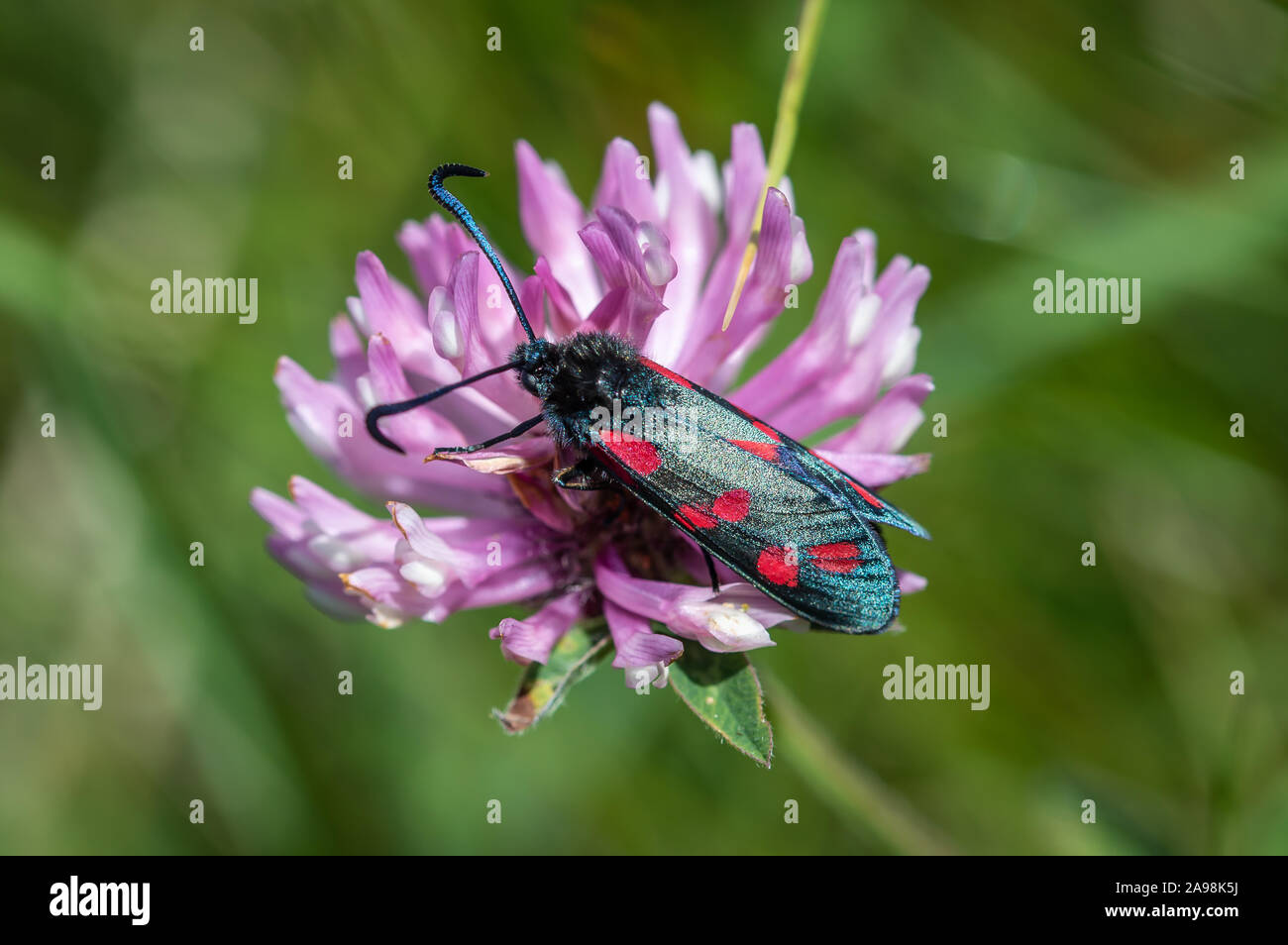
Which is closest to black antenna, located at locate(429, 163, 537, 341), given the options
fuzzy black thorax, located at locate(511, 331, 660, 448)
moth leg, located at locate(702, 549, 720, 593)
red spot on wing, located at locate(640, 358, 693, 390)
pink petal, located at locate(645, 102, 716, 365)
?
fuzzy black thorax, located at locate(511, 331, 660, 448)

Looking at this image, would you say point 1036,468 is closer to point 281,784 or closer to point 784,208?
point 784,208

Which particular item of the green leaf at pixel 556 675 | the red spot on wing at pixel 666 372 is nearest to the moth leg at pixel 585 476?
Result: the red spot on wing at pixel 666 372

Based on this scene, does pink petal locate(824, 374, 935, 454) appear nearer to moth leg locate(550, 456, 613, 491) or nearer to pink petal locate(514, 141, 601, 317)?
moth leg locate(550, 456, 613, 491)

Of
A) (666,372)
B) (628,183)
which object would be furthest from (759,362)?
(666,372)

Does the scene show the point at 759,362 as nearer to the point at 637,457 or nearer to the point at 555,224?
the point at 555,224

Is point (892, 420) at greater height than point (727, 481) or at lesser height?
greater
